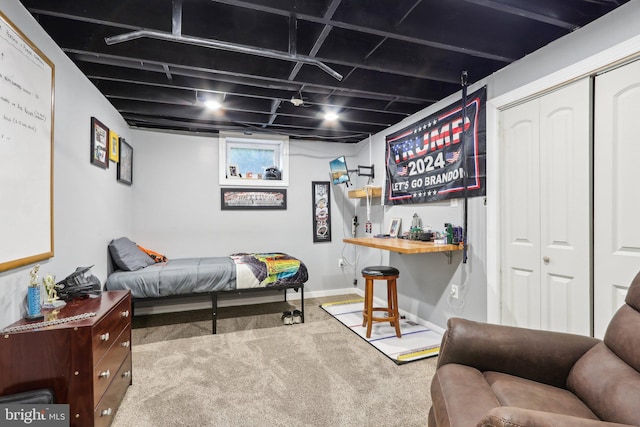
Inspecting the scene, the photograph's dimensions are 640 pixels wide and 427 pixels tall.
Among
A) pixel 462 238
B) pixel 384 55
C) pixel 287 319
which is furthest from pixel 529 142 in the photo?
pixel 287 319

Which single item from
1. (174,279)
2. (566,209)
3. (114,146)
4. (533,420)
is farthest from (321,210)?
(533,420)

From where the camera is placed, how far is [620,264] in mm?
1832

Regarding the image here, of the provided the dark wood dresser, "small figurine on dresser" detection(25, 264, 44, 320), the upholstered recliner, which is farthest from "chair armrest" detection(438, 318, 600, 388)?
"small figurine on dresser" detection(25, 264, 44, 320)

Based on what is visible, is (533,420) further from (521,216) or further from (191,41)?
(191,41)

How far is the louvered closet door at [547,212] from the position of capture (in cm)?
204

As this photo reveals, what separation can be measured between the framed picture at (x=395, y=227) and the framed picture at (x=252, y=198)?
164 centimetres

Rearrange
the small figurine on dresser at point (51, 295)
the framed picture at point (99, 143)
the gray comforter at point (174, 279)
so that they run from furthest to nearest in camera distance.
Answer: the gray comforter at point (174, 279)
the framed picture at point (99, 143)
the small figurine on dresser at point (51, 295)

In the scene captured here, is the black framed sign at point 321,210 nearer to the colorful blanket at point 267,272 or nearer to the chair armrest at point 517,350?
the colorful blanket at point 267,272

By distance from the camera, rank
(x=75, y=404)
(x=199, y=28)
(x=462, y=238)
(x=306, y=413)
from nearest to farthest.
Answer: (x=75, y=404) < (x=306, y=413) < (x=199, y=28) < (x=462, y=238)

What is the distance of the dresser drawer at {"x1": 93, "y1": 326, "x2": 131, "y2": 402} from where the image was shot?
5.30ft

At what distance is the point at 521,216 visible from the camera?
2.44 metres

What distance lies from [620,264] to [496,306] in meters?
0.96

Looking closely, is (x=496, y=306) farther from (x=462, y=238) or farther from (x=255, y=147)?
(x=255, y=147)

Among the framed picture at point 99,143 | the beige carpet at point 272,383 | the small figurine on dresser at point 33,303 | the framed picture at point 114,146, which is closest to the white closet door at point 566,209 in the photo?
the beige carpet at point 272,383
